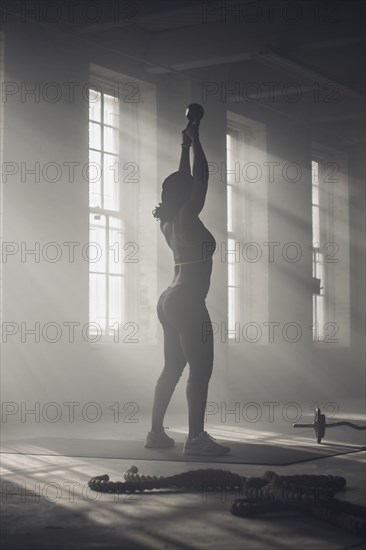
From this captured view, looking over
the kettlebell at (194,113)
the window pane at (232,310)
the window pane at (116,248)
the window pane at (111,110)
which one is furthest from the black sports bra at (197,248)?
the window pane at (232,310)

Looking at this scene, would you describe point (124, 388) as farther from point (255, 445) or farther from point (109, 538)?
point (109, 538)

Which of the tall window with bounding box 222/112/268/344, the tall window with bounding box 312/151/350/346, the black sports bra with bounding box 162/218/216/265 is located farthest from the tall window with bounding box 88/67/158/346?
the tall window with bounding box 312/151/350/346

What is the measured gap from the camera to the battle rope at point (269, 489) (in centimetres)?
368

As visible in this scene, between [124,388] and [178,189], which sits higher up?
[178,189]

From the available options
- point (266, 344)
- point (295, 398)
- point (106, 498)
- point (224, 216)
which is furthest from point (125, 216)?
point (106, 498)

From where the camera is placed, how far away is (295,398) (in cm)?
1399

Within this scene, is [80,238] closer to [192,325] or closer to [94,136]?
[94,136]

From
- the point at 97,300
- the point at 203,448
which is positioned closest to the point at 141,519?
the point at 203,448

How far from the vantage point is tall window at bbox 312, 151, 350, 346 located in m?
15.9

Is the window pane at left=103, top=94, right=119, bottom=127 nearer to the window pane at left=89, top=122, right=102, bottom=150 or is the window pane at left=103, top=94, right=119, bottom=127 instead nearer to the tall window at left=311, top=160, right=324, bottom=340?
the window pane at left=89, top=122, right=102, bottom=150

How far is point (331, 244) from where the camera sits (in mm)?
16094

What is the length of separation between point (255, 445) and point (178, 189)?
A: 1899mm

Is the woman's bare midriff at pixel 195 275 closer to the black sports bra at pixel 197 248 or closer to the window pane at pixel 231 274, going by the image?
the black sports bra at pixel 197 248

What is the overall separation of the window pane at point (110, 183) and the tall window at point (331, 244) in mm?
5451
